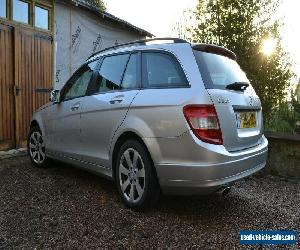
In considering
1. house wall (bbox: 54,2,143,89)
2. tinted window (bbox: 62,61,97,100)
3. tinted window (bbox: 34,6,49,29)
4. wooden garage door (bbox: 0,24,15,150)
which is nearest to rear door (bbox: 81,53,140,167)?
tinted window (bbox: 62,61,97,100)

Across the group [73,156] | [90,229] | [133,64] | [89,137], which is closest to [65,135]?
[73,156]

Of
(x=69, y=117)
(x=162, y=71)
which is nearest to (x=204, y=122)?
(x=162, y=71)

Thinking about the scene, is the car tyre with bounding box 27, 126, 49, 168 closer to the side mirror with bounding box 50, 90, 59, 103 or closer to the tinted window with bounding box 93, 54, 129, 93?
the side mirror with bounding box 50, 90, 59, 103

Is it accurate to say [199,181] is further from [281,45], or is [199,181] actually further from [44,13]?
[281,45]

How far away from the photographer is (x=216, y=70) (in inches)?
145

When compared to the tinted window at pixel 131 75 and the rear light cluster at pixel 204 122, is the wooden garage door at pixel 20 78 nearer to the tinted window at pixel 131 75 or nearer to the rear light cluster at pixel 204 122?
the tinted window at pixel 131 75

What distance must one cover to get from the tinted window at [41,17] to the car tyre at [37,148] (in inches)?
124

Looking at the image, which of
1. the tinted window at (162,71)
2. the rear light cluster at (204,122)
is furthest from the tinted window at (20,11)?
the rear light cluster at (204,122)

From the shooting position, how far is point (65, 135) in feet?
16.7

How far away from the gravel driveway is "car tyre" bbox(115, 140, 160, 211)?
163mm

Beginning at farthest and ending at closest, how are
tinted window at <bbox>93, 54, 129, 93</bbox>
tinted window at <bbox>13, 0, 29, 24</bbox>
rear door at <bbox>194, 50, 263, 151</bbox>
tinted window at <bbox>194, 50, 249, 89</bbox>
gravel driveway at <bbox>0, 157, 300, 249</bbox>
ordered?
tinted window at <bbox>13, 0, 29, 24</bbox>, tinted window at <bbox>93, 54, 129, 93</bbox>, tinted window at <bbox>194, 50, 249, 89</bbox>, rear door at <bbox>194, 50, 263, 151</bbox>, gravel driveway at <bbox>0, 157, 300, 249</bbox>

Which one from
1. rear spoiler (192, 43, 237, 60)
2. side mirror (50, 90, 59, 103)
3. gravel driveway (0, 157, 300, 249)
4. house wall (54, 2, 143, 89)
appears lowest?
gravel driveway (0, 157, 300, 249)

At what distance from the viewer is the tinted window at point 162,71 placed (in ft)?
11.7

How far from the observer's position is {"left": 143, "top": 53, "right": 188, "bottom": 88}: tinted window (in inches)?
140
